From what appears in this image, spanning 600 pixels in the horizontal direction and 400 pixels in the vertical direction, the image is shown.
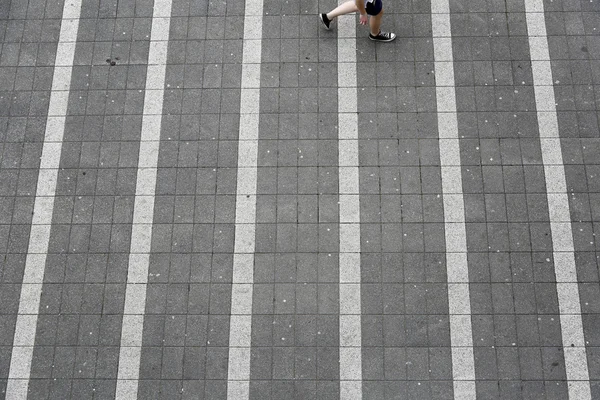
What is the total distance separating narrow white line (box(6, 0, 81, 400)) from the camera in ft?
21.6

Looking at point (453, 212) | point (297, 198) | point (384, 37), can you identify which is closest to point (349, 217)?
point (297, 198)

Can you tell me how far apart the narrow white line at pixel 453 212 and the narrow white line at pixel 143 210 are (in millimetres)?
3355

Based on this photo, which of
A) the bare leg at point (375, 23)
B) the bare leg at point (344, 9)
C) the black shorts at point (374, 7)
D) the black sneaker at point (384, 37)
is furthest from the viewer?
the black sneaker at point (384, 37)

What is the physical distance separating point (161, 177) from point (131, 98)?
43.9 inches

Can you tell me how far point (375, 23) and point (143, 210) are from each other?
3494mm

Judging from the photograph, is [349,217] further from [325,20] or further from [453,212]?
[325,20]

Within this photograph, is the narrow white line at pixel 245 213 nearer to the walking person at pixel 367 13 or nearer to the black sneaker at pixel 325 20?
the black sneaker at pixel 325 20

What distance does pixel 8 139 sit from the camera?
736 cm

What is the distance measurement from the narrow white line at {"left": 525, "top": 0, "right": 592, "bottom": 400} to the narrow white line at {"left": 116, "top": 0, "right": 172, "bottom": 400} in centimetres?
453

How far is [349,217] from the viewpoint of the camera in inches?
273

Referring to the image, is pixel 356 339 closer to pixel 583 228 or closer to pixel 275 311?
pixel 275 311

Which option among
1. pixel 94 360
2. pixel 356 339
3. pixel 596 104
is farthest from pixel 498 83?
pixel 94 360

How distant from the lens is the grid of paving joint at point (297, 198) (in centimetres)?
653

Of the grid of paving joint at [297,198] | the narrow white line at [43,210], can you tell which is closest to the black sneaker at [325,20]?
the grid of paving joint at [297,198]
